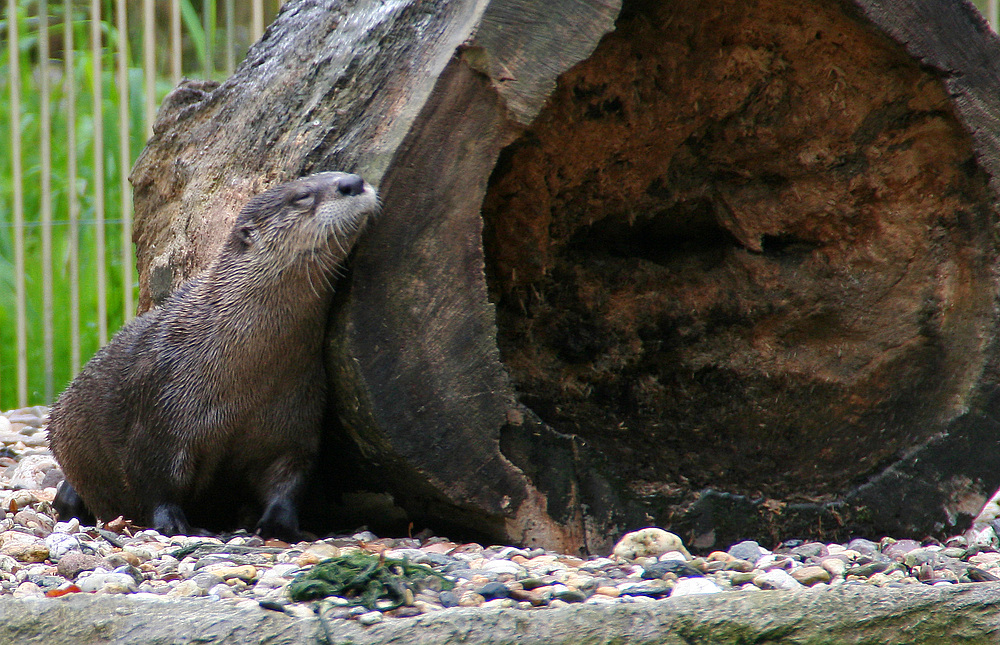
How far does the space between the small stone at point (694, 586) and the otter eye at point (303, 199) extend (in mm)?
1154

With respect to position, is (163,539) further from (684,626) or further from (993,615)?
(993,615)

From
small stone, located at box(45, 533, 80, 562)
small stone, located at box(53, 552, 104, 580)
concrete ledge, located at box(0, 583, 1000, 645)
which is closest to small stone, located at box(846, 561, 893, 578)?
concrete ledge, located at box(0, 583, 1000, 645)

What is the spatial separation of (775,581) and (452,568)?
60 cm

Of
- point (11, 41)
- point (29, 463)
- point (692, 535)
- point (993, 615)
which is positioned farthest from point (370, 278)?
point (11, 41)

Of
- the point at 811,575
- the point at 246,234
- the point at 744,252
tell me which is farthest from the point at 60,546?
the point at 744,252

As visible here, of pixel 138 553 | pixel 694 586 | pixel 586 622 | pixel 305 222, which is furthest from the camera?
pixel 305 222

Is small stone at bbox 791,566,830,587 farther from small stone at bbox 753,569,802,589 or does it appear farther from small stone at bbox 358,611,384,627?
small stone at bbox 358,611,384,627

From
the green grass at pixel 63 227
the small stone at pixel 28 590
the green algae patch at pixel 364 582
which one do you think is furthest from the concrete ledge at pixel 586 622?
the green grass at pixel 63 227

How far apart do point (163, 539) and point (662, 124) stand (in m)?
1.67

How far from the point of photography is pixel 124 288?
548 cm

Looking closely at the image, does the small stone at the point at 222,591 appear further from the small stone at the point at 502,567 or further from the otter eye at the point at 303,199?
the otter eye at the point at 303,199

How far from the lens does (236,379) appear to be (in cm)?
254

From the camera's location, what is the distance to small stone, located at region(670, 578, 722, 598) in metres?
1.78

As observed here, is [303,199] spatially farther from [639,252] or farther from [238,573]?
[639,252]
